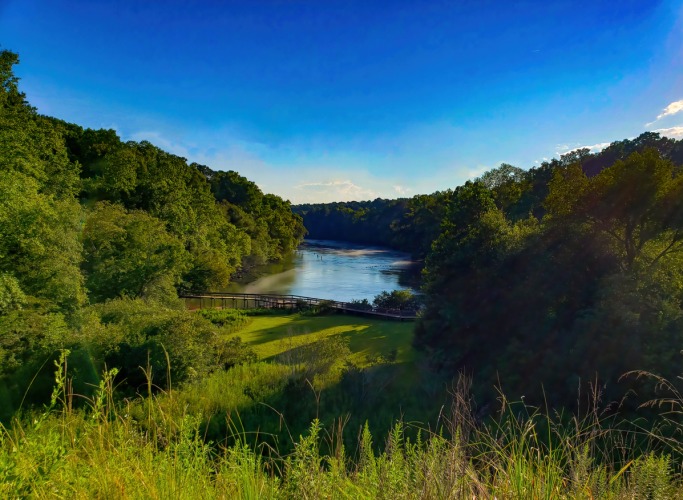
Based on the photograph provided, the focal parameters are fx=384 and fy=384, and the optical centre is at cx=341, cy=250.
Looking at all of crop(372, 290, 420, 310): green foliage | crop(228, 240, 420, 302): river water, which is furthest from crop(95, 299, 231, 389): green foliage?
crop(228, 240, 420, 302): river water

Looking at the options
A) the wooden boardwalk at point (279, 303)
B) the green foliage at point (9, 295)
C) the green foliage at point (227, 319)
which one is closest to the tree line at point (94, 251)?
the green foliage at point (9, 295)

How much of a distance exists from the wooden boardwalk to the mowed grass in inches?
45.1

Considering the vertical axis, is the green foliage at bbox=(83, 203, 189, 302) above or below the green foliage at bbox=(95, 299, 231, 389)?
above

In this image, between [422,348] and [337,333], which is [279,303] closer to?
[337,333]

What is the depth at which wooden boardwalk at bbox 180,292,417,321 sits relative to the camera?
30750 millimetres

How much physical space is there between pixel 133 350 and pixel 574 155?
52050 millimetres

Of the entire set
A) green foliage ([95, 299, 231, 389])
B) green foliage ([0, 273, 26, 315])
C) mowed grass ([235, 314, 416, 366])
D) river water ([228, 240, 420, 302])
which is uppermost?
green foliage ([0, 273, 26, 315])

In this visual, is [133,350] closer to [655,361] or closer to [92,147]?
[655,361]

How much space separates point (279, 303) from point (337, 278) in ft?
55.0

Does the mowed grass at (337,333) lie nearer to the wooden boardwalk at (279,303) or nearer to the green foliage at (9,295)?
the wooden boardwalk at (279,303)

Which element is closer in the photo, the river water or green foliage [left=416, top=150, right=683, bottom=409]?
green foliage [left=416, top=150, right=683, bottom=409]

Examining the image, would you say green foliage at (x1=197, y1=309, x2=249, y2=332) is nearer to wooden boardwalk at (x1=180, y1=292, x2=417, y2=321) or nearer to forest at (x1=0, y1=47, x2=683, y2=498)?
wooden boardwalk at (x1=180, y1=292, x2=417, y2=321)

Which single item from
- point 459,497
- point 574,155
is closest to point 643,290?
point 459,497

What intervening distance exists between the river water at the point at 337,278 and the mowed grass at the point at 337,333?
9.91 m
